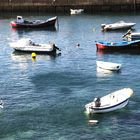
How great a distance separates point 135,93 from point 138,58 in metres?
22.5

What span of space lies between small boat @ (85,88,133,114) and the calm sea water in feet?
2.38

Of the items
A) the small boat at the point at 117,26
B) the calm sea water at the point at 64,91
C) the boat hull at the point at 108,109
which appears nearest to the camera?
the calm sea water at the point at 64,91

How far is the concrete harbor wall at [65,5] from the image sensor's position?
143875 millimetres

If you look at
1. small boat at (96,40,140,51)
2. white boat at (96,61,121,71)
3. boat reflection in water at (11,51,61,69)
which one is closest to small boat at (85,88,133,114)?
white boat at (96,61,121,71)

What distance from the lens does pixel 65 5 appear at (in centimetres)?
14700

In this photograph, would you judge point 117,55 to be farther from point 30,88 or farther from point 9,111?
point 9,111

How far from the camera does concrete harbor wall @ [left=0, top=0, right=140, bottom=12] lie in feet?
472

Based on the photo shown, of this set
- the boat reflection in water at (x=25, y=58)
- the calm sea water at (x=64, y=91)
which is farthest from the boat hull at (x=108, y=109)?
the boat reflection in water at (x=25, y=58)

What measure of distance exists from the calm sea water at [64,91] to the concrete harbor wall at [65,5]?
123 feet

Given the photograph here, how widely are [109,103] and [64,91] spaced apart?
1019 centimetres

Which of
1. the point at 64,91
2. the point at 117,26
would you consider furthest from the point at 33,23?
the point at 64,91

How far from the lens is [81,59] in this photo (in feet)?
277

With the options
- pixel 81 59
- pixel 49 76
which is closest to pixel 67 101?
pixel 49 76

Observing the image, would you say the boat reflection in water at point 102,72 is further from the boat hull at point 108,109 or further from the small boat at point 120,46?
the boat hull at point 108,109
